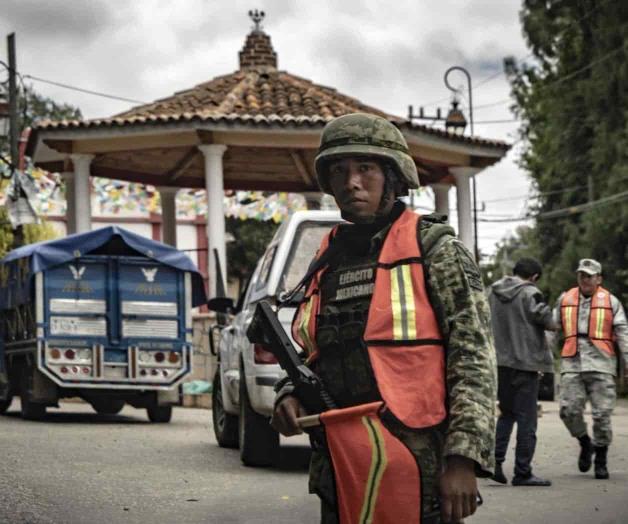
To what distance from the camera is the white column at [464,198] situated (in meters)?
24.8

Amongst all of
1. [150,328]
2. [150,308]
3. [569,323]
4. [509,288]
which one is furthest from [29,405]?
[509,288]

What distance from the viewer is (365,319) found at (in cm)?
399

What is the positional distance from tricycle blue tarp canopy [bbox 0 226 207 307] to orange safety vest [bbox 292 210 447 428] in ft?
47.1

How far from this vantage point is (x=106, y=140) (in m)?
23.6

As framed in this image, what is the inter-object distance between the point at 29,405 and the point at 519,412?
8727 millimetres

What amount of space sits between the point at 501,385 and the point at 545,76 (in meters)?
25.8

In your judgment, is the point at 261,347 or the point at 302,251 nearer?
the point at 261,347

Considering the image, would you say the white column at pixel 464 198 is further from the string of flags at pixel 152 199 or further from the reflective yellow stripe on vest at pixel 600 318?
the reflective yellow stripe on vest at pixel 600 318

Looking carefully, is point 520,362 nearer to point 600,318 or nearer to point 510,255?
point 600,318

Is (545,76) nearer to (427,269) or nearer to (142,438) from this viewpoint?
(142,438)

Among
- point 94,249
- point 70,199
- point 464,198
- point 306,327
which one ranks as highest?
point 70,199

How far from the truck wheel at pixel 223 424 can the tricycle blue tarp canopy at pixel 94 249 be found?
432 cm

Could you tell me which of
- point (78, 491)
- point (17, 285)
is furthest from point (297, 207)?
point (78, 491)

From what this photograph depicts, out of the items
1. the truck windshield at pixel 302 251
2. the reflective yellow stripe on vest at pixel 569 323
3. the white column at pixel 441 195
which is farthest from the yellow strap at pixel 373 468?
the white column at pixel 441 195
